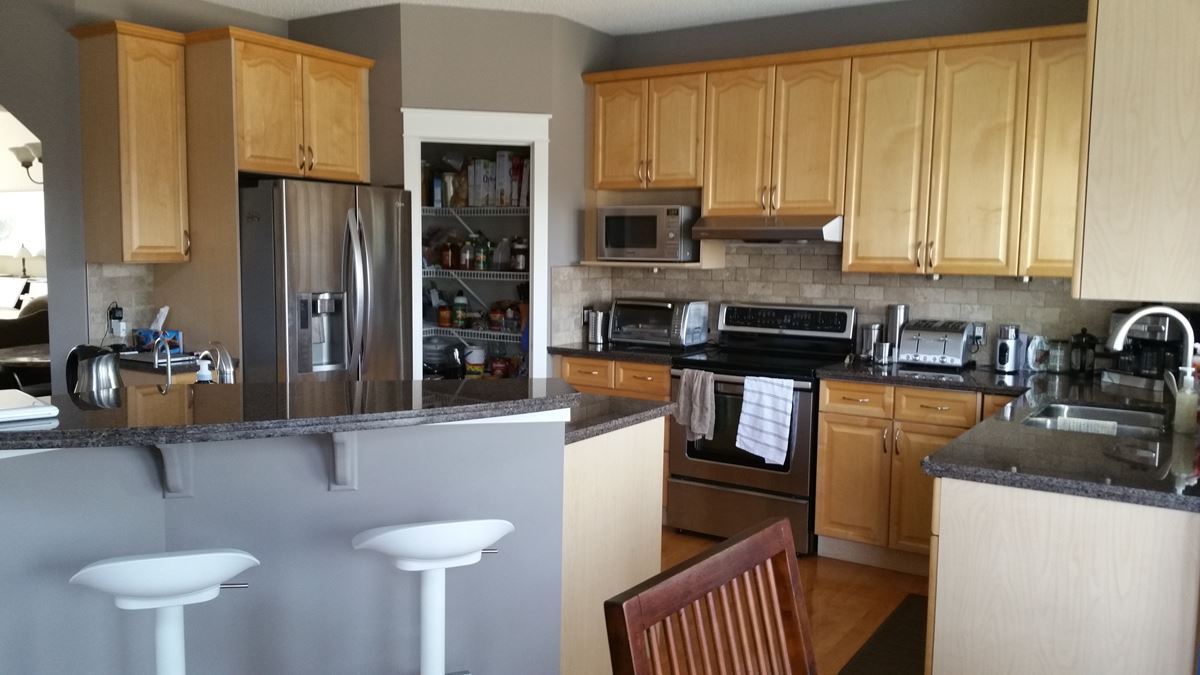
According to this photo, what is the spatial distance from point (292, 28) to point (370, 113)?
71 centimetres

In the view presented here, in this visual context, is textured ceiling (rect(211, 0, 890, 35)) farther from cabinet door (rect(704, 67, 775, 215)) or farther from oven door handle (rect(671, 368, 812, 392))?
oven door handle (rect(671, 368, 812, 392))

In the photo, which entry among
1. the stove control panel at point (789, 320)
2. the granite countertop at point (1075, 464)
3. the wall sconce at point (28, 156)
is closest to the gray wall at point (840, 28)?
the stove control panel at point (789, 320)

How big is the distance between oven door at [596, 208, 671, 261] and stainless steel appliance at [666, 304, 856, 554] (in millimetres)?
609

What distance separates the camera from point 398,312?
4.64 metres

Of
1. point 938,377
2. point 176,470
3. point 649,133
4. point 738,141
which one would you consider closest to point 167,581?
point 176,470

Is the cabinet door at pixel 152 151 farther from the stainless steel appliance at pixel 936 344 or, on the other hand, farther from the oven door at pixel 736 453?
the stainless steel appliance at pixel 936 344

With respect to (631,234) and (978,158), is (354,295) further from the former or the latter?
(978,158)

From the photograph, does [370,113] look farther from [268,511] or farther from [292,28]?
[268,511]

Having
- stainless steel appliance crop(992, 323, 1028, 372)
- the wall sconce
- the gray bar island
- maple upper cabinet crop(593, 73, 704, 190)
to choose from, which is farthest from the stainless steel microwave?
the wall sconce

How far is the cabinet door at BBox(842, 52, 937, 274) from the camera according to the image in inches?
166

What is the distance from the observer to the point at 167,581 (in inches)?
71.4

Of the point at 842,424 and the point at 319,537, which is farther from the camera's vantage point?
the point at 842,424

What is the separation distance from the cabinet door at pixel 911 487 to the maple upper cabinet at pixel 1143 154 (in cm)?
159

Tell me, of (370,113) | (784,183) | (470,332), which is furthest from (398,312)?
(784,183)
